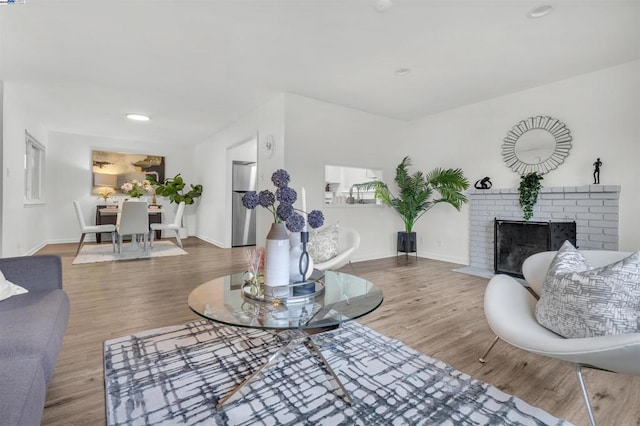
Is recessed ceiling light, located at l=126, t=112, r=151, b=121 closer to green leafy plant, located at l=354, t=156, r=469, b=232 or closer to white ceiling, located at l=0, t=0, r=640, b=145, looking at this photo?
white ceiling, located at l=0, t=0, r=640, b=145

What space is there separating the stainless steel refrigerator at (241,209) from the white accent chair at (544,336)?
200 inches

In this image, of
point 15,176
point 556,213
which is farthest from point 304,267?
point 15,176

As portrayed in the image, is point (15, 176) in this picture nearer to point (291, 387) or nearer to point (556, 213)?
point (291, 387)

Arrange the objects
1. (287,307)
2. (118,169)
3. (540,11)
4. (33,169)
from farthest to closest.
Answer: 1. (118,169)
2. (33,169)
3. (540,11)
4. (287,307)

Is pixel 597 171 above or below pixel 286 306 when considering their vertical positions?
above

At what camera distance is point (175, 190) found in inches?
281

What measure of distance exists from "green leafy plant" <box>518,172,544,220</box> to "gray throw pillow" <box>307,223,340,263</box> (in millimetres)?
2551

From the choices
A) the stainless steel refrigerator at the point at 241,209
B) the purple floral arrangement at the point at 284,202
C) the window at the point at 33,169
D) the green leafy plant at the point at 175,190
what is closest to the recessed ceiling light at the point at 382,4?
the purple floral arrangement at the point at 284,202

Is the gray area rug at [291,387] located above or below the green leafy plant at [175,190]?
below

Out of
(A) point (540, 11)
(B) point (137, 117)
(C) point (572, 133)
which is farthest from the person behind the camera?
(B) point (137, 117)

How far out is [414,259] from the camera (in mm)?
4961

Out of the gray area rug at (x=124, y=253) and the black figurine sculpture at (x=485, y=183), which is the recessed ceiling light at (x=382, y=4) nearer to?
the black figurine sculpture at (x=485, y=183)

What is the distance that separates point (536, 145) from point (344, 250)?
2.88 meters

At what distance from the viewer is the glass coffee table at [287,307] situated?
1264 mm
